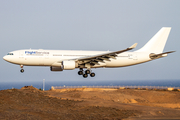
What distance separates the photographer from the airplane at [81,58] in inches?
1459

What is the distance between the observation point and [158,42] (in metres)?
48.3

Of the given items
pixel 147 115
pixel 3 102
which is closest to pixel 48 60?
pixel 3 102

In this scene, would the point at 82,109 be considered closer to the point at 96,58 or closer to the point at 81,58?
the point at 81,58

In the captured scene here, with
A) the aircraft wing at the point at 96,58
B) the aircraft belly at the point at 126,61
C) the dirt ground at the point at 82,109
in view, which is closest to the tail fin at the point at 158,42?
the aircraft belly at the point at 126,61

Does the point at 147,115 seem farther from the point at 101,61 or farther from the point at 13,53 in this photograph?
the point at 13,53

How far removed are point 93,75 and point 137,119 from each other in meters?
22.2

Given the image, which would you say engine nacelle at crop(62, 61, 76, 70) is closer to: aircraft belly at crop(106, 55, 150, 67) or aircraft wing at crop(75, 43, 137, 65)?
aircraft wing at crop(75, 43, 137, 65)

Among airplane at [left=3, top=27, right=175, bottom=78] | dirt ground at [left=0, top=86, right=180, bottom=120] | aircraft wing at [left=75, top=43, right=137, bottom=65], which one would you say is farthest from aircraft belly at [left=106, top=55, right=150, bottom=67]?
dirt ground at [left=0, top=86, right=180, bottom=120]

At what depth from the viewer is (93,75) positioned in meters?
41.6

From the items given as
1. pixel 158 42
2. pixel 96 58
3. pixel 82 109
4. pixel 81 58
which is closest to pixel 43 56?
pixel 81 58

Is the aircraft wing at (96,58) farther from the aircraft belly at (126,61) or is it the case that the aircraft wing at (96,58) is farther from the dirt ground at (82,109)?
the dirt ground at (82,109)

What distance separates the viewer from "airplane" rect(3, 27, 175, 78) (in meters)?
37.1

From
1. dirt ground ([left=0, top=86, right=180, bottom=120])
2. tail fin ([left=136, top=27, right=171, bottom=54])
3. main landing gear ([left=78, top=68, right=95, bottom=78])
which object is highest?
tail fin ([left=136, top=27, right=171, bottom=54])

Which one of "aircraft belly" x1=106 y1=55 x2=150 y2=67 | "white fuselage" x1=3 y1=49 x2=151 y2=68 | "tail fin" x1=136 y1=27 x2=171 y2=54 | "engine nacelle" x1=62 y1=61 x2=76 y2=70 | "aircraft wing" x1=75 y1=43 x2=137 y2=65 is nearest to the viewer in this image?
"white fuselage" x1=3 y1=49 x2=151 y2=68
